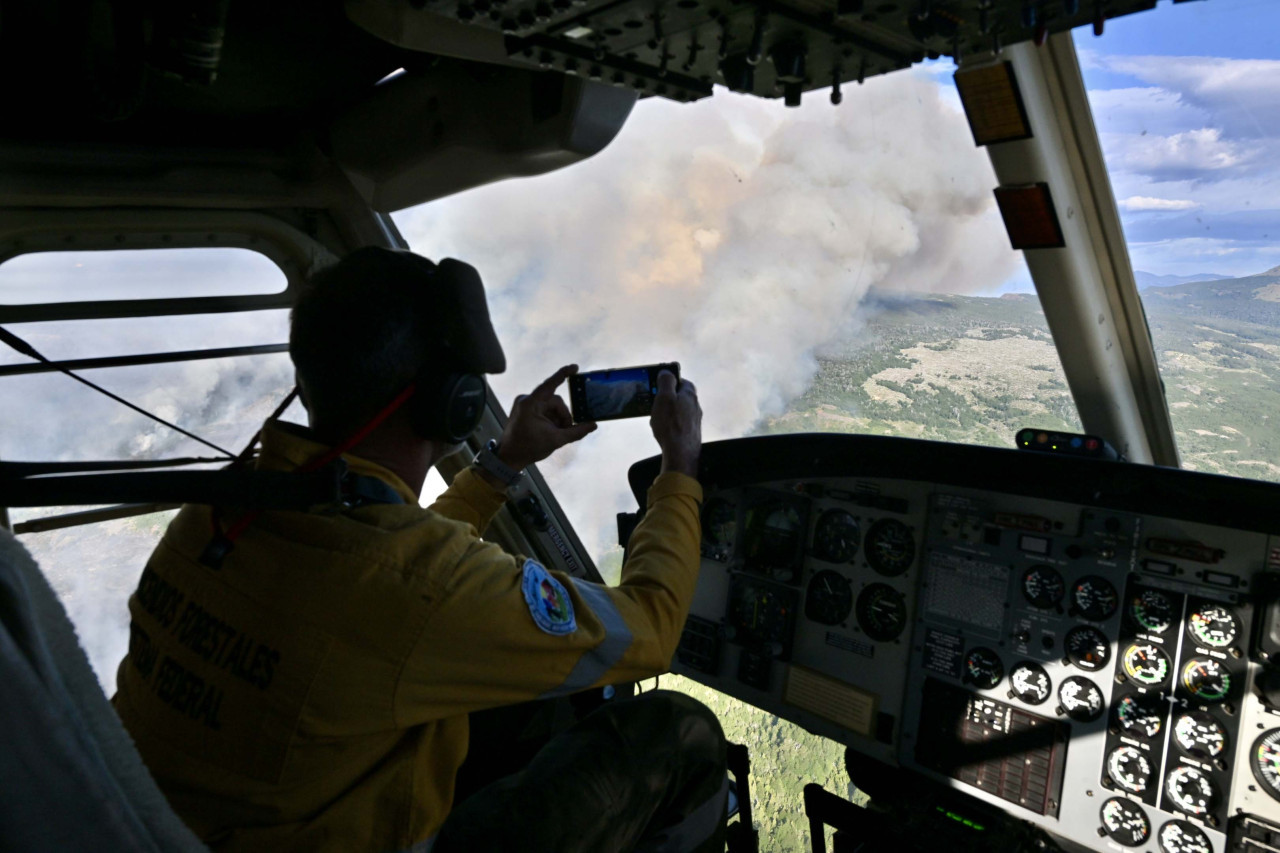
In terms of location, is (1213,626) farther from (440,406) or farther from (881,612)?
(440,406)

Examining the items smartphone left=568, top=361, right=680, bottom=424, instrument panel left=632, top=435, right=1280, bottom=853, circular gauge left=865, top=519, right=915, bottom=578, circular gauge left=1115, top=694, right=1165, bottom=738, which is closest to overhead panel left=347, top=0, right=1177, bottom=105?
smartphone left=568, top=361, right=680, bottom=424

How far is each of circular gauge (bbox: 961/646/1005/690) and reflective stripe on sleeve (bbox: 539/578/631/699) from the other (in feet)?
4.26

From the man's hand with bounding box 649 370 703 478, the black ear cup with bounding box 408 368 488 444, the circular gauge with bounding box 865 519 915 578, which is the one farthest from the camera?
the circular gauge with bounding box 865 519 915 578

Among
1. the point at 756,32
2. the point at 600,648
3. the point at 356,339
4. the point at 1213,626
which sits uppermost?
the point at 756,32

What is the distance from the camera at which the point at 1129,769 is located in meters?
1.95

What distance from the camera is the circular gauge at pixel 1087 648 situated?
78.6 inches

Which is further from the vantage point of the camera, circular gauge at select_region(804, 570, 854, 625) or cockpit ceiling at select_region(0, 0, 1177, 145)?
circular gauge at select_region(804, 570, 854, 625)

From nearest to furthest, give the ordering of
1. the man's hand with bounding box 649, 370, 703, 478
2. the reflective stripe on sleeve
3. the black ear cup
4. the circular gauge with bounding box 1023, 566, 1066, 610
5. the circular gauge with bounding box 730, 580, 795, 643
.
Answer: the reflective stripe on sleeve, the black ear cup, the man's hand with bounding box 649, 370, 703, 478, the circular gauge with bounding box 1023, 566, 1066, 610, the circular gauge with bounding box 730, 580, 795, 643

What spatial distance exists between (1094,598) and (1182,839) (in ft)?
1.72

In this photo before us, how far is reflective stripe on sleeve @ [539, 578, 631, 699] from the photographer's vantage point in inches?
46.3

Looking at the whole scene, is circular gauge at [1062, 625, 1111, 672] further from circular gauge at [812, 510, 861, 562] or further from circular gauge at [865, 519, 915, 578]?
circular gauge at [812, 510, 861, 562]

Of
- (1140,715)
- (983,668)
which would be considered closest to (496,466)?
(983,668)

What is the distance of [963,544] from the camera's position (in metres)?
2.20

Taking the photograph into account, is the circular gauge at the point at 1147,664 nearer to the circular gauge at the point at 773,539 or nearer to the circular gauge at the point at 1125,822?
the circular gauge at the point at 1125,822
